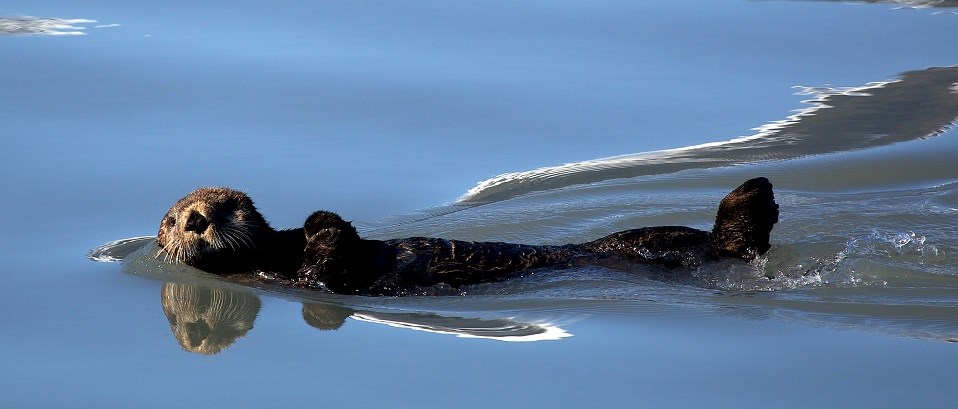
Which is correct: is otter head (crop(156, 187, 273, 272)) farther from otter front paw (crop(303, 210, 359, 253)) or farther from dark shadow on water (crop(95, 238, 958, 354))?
otter front paw (crop(303, 210, 359, 253))

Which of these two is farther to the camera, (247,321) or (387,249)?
(387,249)

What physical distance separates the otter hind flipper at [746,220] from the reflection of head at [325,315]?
6.85 ft

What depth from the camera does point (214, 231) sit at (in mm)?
6875

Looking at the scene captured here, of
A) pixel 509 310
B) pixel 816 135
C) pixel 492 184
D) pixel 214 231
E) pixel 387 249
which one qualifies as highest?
pixel 816 135

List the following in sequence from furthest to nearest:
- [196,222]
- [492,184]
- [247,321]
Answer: [492,184], [196,222], [247,321]

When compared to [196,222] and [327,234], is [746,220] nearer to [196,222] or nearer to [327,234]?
[327,234]

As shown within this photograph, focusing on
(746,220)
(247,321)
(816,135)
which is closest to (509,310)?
(247,321)

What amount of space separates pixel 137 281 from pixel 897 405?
413cm

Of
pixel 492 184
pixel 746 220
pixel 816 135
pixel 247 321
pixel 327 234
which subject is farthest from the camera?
pixel 816 135

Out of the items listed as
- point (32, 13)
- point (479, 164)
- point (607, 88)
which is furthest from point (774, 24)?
point (32, 13)

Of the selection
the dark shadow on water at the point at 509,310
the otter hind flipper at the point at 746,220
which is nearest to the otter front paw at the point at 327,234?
the dark shadow on water at the point at 509,310

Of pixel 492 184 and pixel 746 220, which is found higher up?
pixel 492 184

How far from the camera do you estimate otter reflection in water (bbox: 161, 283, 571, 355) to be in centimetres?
619

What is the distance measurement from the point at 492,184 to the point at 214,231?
2.45 m
